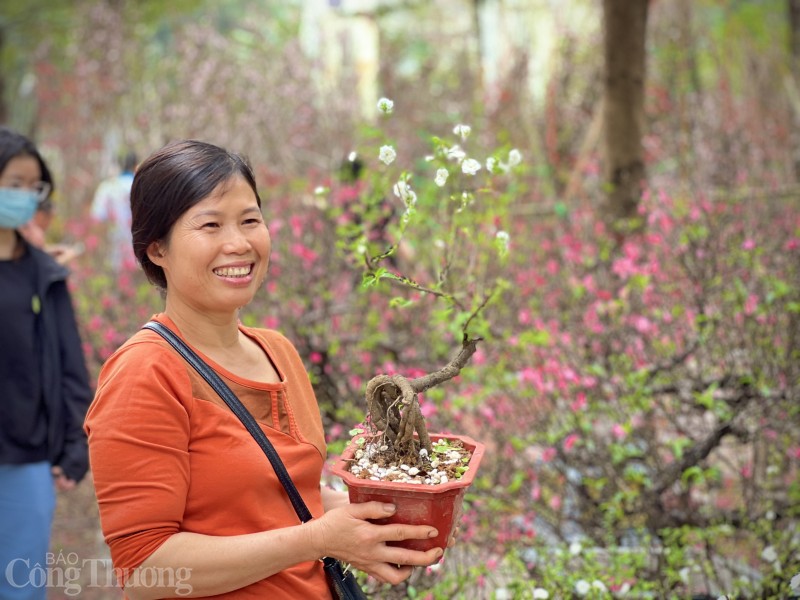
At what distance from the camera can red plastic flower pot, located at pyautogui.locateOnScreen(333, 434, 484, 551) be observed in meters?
1.63

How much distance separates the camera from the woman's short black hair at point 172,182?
171cm

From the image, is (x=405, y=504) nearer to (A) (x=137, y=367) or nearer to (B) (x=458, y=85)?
(A) (x=137, y=367)

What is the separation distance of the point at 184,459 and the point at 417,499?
0.45 m

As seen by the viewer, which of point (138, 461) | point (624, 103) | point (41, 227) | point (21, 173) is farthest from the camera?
point (624, 103)

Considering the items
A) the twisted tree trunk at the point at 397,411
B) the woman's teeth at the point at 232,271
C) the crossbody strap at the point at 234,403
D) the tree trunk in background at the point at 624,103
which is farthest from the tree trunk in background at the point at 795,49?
the crossbody strap at the point at 234,403

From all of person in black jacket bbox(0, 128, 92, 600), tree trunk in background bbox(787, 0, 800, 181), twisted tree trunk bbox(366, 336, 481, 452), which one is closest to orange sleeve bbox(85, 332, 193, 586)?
twisted tree trunk bbox(366, 336, 481, 452)

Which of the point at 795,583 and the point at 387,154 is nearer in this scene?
the point at 387,154

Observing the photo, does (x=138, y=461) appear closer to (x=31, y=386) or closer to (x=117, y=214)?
(x=31, y=386)

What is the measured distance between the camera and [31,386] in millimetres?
2979

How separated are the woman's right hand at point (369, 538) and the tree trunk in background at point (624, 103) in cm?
436

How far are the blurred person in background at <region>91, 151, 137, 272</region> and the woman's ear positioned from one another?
430 cm

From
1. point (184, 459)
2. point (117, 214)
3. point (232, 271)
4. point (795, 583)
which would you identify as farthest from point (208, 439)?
point (117, 214)

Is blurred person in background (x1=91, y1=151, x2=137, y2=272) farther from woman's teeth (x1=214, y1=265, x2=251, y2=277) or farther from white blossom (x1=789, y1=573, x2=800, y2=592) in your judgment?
white blossom (x1=789, y1=573, x2=800, y2=592)

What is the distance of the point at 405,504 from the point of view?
5.42 ft
